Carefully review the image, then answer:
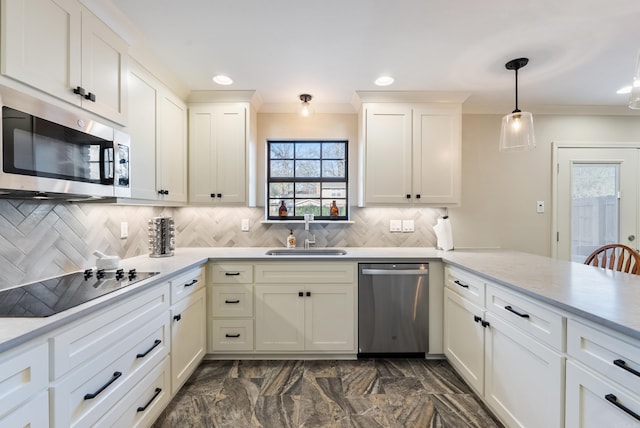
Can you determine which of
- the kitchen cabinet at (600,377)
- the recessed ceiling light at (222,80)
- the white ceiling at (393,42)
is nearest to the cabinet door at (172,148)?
the white ceiling at (393,42)

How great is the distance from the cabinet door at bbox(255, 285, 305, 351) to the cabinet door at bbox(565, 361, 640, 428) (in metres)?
1.73

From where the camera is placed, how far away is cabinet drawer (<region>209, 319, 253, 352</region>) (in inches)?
96.3

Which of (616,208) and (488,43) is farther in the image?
(616,208)

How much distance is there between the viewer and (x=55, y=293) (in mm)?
1357

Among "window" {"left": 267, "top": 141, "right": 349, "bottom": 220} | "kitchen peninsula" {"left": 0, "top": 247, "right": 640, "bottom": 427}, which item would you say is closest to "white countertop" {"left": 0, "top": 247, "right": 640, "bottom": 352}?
"kitchen peninsula" {"left": 0, "top": 247, "right": 640, "bottom": 427}

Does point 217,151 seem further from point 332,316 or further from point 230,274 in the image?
point 332,316

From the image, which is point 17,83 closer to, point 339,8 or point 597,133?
point 339,8

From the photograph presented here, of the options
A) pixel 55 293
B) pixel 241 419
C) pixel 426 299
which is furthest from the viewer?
pixel 426 299

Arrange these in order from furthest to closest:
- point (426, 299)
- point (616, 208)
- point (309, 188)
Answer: point (309, 188)
point (616, 208)
point (426, 299)

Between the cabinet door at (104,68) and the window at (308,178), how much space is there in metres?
1.60

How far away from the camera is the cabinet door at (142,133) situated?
196cm

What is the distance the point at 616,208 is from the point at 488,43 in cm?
253

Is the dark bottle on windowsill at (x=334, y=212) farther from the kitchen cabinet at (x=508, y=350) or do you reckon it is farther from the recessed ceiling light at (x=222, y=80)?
the recessed ceiling light at (x=222, y=80)

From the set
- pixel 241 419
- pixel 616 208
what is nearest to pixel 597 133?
pixel 616 208
